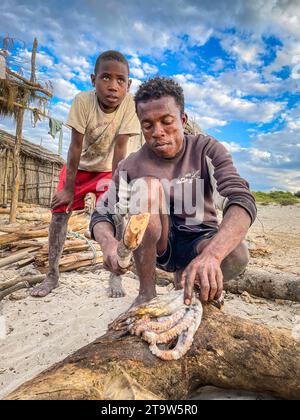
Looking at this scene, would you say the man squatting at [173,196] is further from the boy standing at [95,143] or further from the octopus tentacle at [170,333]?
the boy standing at [95,143]

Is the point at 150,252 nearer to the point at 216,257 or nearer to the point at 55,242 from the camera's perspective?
the point at 216,257

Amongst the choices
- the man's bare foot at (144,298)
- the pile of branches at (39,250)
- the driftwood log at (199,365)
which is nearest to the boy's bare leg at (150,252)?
the man's bare foot at (144,298)

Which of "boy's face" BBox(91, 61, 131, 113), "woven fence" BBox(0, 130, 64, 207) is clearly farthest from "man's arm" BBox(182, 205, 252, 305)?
"woven fence" BBox(0, 130, 64, 207)

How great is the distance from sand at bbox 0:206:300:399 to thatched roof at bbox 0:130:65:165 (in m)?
9.89

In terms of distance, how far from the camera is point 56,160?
593 inches

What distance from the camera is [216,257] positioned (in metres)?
1.60

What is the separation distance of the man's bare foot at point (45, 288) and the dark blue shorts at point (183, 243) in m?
1.37

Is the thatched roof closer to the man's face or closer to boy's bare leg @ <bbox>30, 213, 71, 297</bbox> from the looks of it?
boy's bare leg @ <bbox>30, 213, 71, 297</bbox>

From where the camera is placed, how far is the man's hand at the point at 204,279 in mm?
1492

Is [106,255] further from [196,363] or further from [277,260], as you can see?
[277,260]

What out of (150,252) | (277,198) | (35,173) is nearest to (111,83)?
(150,252)

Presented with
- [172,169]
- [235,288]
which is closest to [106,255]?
[172,169]

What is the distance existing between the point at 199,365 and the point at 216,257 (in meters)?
0.49
